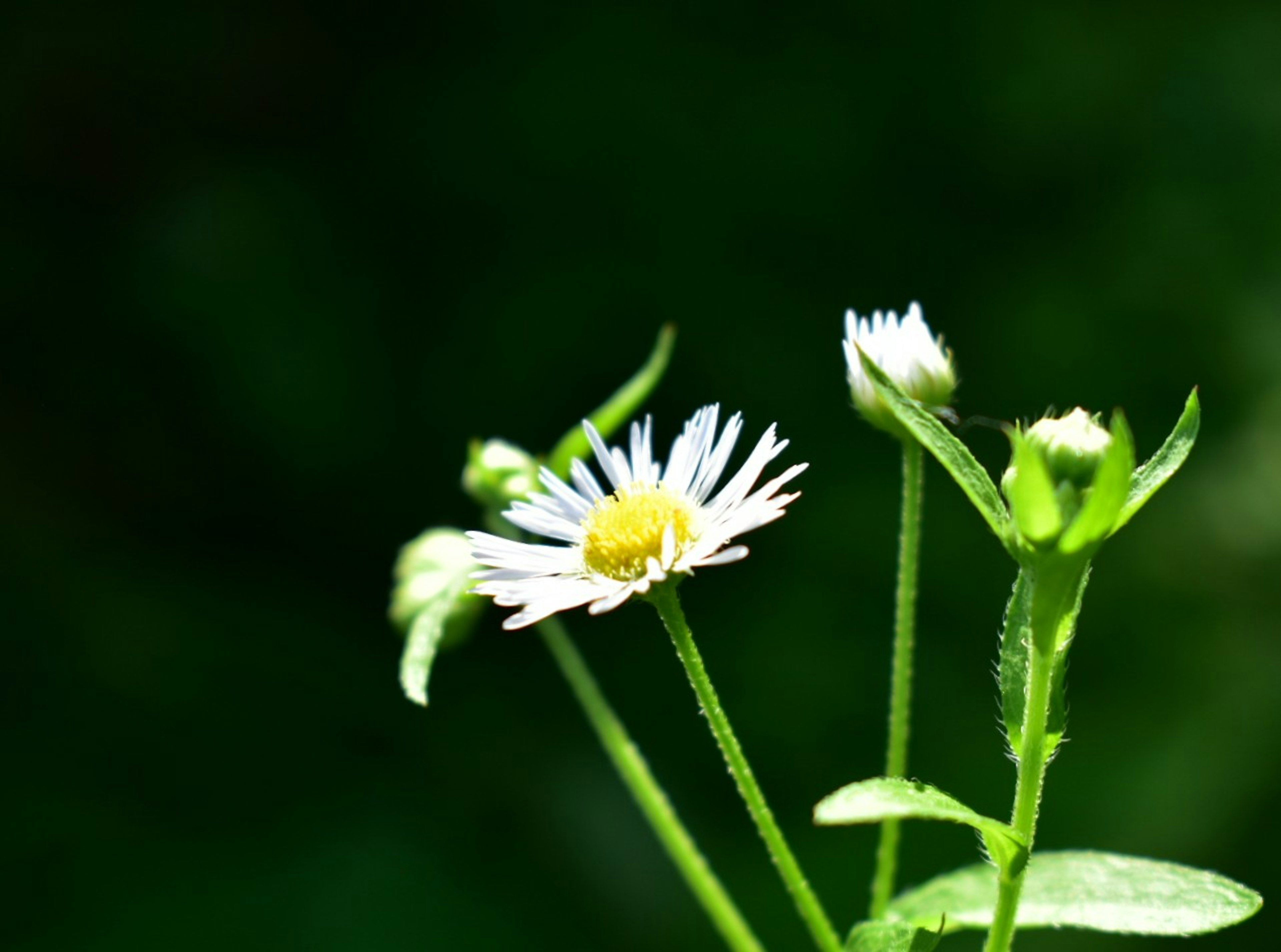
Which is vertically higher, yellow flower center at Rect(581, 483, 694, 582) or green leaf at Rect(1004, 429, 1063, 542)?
yellow flower center at Rect(581, 483, 694, 582)

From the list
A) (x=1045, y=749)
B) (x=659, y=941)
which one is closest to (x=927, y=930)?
(x=1045, y=749)

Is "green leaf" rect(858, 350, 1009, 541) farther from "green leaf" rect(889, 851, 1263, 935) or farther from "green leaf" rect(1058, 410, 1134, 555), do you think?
"green leaf" rect(889, 851, 1263, 935)

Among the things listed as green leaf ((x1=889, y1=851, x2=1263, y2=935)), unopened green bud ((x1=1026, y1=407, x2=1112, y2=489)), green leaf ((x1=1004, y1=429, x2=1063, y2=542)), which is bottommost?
green leaf ((x1=889, y1=851, x2=1263, y2=935))

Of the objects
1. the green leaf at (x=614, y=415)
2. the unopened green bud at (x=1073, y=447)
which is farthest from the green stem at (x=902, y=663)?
the green leaf at (x=614, y=415)

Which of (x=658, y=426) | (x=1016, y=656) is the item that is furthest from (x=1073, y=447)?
(x=658, y=426)

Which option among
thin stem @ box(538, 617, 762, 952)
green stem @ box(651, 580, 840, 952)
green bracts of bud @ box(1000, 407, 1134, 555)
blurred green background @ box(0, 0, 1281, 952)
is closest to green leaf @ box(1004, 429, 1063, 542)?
green bracts of bud @ box(1000, 407, 1134, 555)

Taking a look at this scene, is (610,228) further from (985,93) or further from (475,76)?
(985,93)
